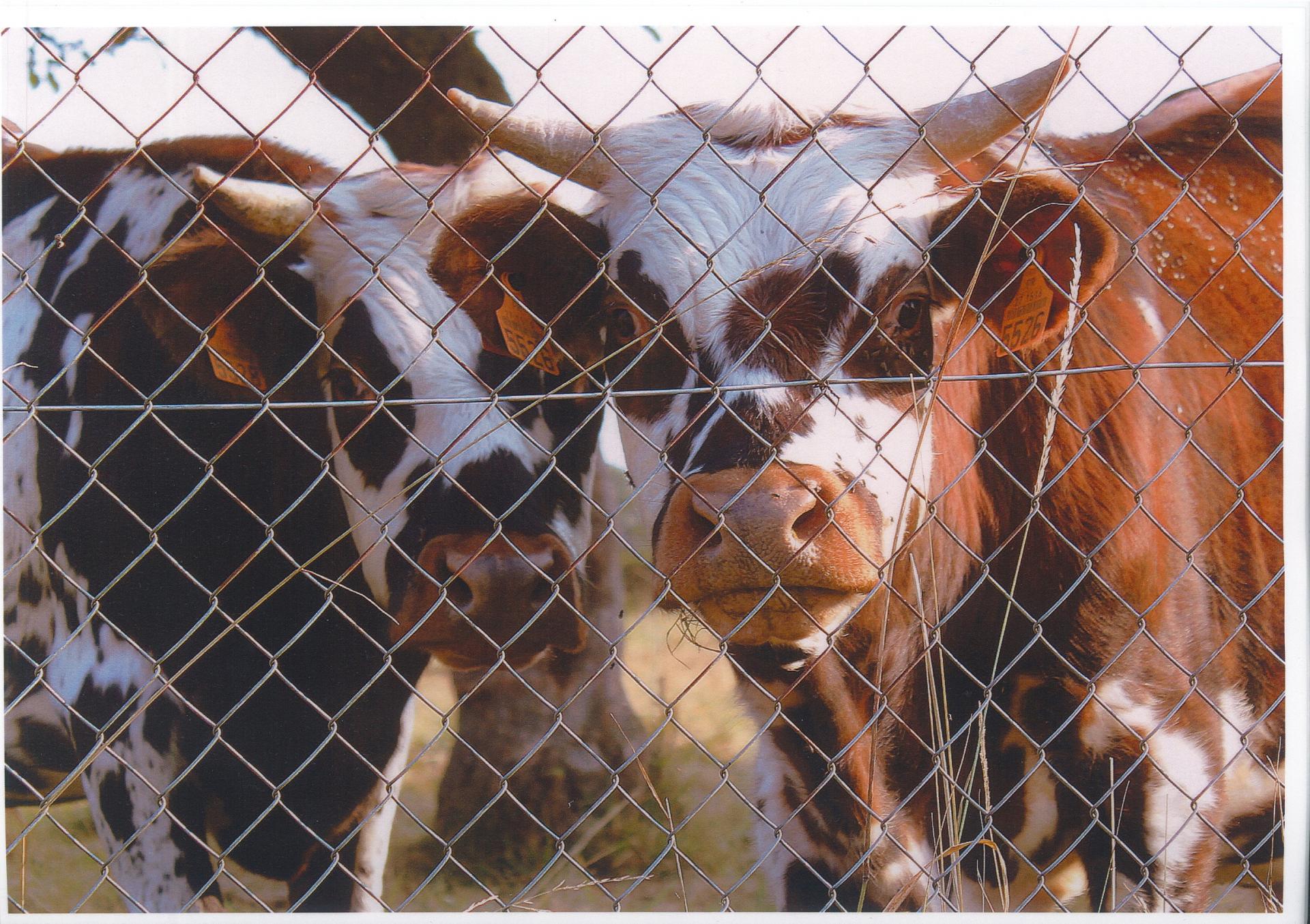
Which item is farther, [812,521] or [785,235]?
[785,235]

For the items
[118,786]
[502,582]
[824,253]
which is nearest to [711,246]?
[824,253]

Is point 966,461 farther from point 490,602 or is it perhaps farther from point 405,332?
point 405,332

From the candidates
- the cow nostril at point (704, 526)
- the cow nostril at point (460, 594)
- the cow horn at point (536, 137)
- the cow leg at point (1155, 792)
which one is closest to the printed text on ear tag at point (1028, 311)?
the cow nostril at point (704, 526)

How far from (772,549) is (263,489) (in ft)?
4.93

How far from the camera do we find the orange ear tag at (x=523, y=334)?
2.44m

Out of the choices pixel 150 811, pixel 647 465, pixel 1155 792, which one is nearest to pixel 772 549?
pixel 647 465

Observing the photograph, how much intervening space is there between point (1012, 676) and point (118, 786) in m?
2.29

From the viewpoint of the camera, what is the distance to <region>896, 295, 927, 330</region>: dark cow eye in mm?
2402

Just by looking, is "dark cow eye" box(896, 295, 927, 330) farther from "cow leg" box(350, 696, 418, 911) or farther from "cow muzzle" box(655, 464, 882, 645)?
"cow leg" box(350, 696, 418, 911)

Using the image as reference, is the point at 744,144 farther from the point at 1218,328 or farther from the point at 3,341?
the point at 3,341

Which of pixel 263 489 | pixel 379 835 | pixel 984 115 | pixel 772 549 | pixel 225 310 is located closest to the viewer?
pixel 772 549

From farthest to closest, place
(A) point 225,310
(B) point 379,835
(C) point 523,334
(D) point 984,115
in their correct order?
(B) point 379,835
(C) point 523,334
(A) point 225,310
(D) point 984,115

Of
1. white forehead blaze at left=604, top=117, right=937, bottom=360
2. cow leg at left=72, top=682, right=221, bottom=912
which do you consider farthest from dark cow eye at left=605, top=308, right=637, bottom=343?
cow leg at left=72, top=682, right=221, bottom=912

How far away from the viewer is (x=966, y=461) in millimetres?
2768
